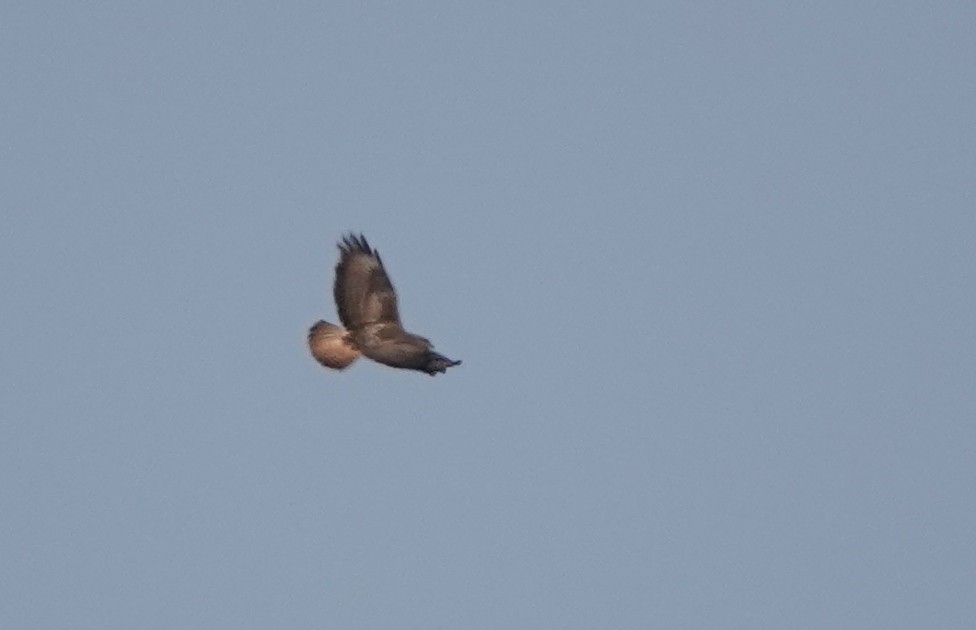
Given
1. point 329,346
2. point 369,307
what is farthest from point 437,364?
point 329,346

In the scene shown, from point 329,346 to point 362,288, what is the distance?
882 mm

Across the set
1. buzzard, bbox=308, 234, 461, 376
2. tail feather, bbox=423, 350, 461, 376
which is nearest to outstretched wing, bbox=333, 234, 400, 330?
buzzard, bbox=308, 234, 461, 376

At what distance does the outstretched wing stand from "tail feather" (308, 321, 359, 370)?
0.36m

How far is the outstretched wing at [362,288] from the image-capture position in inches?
739

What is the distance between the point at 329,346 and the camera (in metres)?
19.3

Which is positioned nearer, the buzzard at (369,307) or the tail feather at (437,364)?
the tail feather at (437,364)

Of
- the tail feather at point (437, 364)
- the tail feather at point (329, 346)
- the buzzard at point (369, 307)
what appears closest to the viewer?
the tail feather at point (437, 364)

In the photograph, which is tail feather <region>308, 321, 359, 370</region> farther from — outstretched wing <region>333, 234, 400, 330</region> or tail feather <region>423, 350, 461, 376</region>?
tail feather <region>423, 350, 461, 376</region>

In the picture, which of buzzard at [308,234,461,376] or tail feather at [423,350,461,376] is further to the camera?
buzzard at [308,234,461,376]

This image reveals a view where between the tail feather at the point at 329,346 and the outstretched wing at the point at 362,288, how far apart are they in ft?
1.19

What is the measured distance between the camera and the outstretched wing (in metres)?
18.8

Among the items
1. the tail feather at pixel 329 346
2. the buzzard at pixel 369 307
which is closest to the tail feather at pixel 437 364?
the buzzard at pixel 369 307

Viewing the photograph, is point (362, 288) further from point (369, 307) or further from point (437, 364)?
point (437, 364)

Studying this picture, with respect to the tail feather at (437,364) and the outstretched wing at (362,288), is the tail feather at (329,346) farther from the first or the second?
the tail feather at (437,364)
